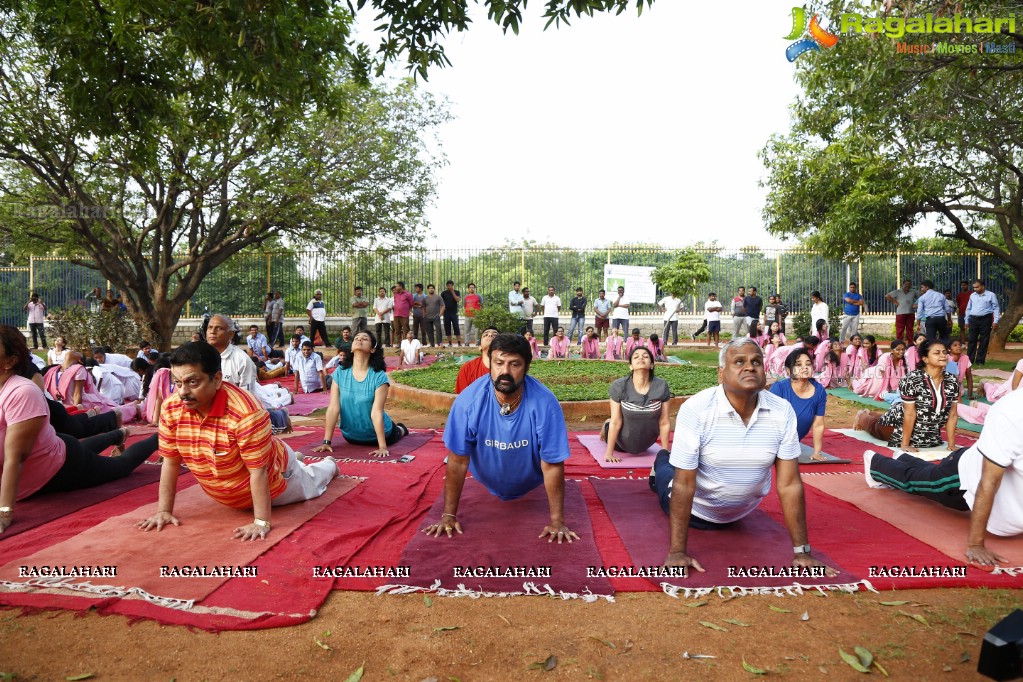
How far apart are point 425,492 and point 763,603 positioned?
2.74 meters

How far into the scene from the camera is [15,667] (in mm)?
2969

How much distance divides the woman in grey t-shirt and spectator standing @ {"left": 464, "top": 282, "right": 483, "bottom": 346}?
507 inches

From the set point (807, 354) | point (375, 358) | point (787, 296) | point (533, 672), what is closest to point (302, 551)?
point (533, 672)

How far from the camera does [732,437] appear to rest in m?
3.90

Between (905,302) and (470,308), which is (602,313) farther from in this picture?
(905,302)

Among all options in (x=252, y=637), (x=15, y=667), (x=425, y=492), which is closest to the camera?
(x=15, y=667)

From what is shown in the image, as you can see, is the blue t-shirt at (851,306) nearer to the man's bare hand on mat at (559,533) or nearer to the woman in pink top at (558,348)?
the woman in pink top at (558,348)

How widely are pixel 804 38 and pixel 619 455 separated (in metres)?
8.17

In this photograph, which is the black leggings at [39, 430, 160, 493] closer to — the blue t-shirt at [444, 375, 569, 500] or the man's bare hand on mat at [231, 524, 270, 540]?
the man's bare hand on mat at [231, 524, 270, 540]

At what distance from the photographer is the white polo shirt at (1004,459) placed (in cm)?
382

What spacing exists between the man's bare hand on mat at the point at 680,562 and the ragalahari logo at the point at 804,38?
8.83 m

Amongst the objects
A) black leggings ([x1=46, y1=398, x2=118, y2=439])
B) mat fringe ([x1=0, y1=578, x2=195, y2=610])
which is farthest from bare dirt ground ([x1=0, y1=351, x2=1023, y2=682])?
black leggings ([x1=46, y1=398, x2=118, y2=439])

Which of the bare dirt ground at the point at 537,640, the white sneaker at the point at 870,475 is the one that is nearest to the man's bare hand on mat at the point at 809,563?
the bare dirt ground at the point at 537,640

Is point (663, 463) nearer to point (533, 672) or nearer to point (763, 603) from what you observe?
point (763, 603)
